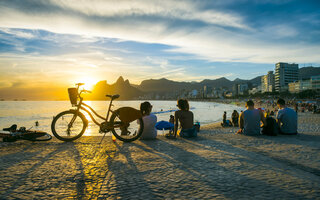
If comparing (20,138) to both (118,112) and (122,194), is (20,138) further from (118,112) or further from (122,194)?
(122,194)

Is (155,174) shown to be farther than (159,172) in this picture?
No

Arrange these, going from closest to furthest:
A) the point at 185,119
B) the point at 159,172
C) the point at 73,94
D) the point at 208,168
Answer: the point at 159,172 < the point at 208,168 < the point at 73,94 < the point at 185,119

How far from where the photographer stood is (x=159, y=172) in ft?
13.3

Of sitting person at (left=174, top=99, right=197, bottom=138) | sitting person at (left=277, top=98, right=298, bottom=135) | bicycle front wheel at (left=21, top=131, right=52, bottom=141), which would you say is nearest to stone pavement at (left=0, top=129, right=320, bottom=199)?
bicycle front wheel at (left=21, top=131, right=52, bottom=141)

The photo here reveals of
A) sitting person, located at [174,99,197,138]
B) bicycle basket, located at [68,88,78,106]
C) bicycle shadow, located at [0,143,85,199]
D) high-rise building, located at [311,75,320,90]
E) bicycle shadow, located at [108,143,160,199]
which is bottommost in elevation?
bicycle shadow, located at [0,143,85,199]

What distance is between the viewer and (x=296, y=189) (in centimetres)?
324

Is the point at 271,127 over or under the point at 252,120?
under

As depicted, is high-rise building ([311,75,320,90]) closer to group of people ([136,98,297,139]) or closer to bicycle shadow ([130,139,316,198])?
group of people ([136,98,297,139])

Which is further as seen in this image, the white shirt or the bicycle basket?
the white shirt

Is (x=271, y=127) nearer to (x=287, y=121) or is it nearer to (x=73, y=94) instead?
(x=287, y=121)

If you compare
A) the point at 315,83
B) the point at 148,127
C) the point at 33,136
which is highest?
the point at 315,83

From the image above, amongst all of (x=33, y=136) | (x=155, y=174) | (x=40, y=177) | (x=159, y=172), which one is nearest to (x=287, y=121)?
(x=159, y=172)

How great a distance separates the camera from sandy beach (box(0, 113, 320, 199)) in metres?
3.15

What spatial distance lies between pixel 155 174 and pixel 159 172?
13 centimetres
